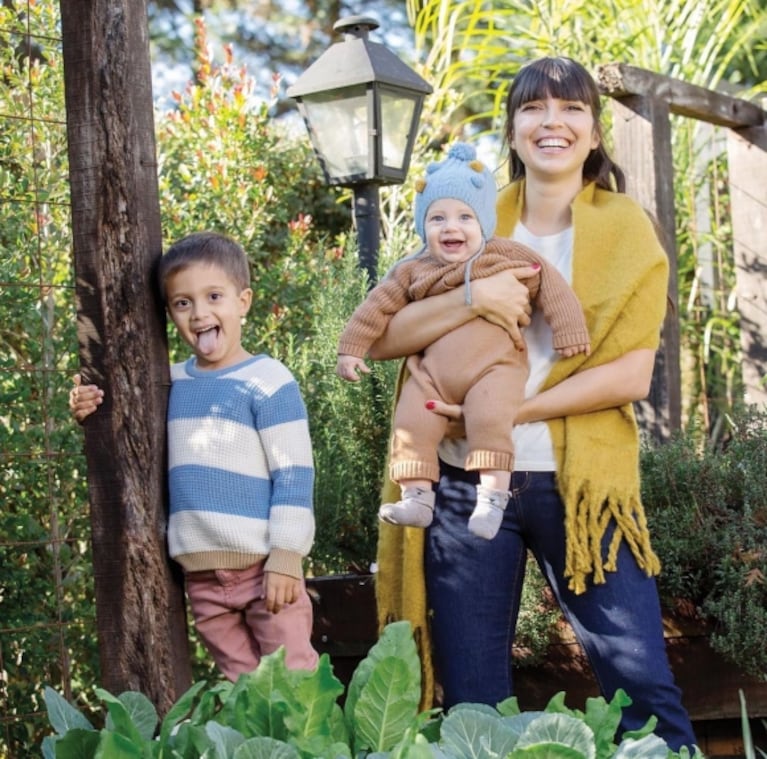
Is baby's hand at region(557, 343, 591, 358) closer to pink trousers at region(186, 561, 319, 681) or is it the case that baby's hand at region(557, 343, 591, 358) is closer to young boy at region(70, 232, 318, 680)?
young boy at region(70, 232, 318, 680)

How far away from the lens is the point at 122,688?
259cm

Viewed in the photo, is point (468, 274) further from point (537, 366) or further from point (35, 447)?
point (35, 447)

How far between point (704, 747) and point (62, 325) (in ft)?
8.28

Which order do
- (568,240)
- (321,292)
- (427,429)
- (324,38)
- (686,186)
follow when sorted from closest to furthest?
(427,429) → (568,240) → (321,292) → (686,186) → (324,38)

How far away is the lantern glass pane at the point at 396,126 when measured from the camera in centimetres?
461

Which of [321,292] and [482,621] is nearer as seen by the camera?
[482,621]

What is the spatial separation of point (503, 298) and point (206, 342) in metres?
Answer: 0.64

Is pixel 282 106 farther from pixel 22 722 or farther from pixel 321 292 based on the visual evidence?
pixel 22 722

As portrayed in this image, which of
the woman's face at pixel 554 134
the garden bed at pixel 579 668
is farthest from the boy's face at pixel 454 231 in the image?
the garden bed at pixel 579 668

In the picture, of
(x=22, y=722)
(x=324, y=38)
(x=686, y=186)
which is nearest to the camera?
(x=22, y=722)

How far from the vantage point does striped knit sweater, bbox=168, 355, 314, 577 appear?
2.70 metres

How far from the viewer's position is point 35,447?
12.7 ft

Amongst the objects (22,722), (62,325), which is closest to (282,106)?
(62,325)

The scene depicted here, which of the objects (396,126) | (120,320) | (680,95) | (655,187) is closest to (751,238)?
(680,95)
